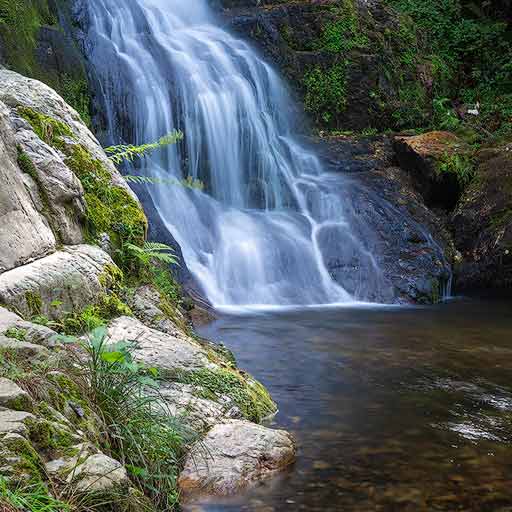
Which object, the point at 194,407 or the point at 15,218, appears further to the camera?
the point at 15,218

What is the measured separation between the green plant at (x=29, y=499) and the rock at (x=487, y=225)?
10470 mm

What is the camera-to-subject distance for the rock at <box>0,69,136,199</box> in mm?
5480

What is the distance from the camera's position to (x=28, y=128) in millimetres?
5000

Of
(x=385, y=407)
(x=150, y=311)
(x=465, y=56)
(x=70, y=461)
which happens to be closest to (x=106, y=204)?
(x=150, y=311)

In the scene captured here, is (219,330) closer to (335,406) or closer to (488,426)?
(335,406)

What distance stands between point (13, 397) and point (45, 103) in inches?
142

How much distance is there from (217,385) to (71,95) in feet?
26.6

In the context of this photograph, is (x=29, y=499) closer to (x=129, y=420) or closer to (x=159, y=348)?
(x=129, y=420)

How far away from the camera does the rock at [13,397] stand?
2.61m

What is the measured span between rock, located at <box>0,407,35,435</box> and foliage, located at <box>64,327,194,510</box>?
54 centimetres

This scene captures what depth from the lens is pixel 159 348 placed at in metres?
4.41

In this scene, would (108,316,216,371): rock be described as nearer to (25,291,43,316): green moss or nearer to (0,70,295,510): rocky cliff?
(0,70,295,510): rocky cliff

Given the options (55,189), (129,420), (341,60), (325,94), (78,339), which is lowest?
(129,420)

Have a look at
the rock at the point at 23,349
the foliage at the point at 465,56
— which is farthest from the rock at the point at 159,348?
the foliage at the point at 465,56
